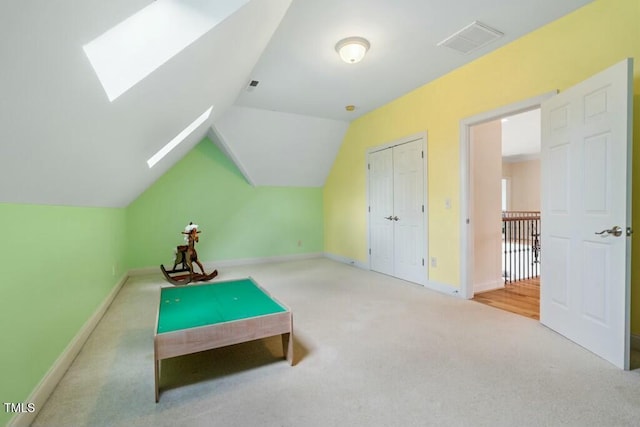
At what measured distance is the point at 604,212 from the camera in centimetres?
201

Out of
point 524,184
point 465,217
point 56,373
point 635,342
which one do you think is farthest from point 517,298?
point 524,184

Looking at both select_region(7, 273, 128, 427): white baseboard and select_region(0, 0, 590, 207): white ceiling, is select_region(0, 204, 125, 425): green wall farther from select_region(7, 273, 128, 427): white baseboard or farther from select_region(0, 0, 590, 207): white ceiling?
select_region(0, 0, 590, 207): white ceiling

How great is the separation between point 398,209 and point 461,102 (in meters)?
1.63

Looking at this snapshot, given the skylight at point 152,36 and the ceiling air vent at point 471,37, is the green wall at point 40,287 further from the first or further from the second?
the ceiling air vent at point 471,37

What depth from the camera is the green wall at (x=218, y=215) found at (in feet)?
16.1

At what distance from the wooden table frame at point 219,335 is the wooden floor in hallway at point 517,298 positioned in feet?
7.87

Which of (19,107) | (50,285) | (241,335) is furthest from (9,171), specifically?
(241,335)

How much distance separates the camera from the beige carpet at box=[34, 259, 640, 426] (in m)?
1.51

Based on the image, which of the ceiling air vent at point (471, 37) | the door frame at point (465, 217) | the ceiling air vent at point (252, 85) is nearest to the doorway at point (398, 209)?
the door frame at point (465, 217)

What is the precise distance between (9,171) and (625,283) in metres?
3.37

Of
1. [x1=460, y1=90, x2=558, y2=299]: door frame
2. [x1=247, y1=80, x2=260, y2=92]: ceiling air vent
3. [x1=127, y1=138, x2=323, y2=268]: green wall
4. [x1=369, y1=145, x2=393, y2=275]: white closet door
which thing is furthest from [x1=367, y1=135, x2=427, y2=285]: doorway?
[x1=247, y1=80, x2=260, y2=92]: ceiling air vent

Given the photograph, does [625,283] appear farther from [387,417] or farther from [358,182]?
[358,182]

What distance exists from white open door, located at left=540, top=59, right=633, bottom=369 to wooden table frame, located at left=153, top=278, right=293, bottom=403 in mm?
2164

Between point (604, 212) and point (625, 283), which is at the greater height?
point (604, 212)
